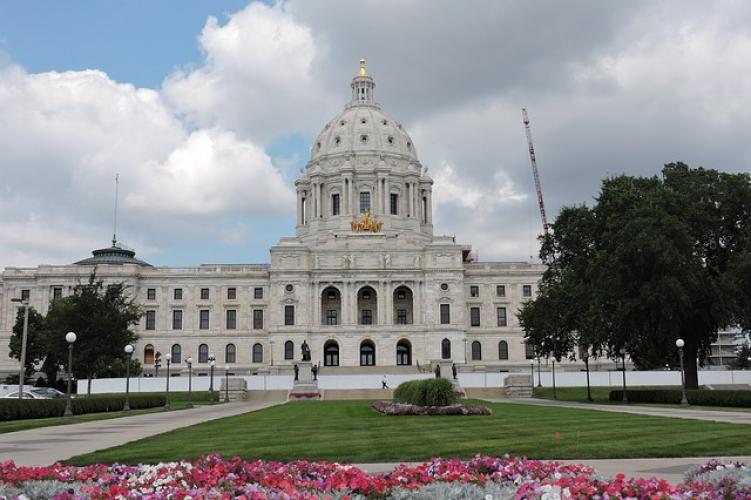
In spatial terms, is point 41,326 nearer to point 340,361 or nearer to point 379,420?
point 340,361

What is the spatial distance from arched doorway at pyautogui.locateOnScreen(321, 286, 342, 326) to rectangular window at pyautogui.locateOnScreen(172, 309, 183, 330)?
2154 cm

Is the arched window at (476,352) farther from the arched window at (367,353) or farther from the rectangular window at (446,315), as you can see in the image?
the arched window at (367,353)

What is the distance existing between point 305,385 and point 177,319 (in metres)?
52.7

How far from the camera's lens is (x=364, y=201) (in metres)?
131

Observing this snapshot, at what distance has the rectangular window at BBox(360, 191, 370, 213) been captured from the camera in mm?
130125

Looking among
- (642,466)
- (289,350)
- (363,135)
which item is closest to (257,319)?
(289,350)

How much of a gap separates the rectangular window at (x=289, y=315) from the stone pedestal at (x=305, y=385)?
115 ft

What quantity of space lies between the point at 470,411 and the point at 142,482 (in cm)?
2919

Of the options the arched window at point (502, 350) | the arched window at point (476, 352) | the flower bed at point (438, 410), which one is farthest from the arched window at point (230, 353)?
the flower bed at point (438, 410)

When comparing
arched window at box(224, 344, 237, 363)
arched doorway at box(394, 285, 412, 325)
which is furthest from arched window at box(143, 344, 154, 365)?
arched doorway at box(394, 285, 412, 325)

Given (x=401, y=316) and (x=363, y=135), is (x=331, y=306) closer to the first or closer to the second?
(x=401, y=316)

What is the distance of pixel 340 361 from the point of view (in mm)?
113750

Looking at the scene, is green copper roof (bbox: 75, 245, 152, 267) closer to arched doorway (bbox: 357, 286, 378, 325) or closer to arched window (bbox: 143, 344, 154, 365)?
arched window (bbox: 143, 344, 154, 365)

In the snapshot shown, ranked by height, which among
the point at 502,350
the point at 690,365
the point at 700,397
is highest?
the point at 502,350
